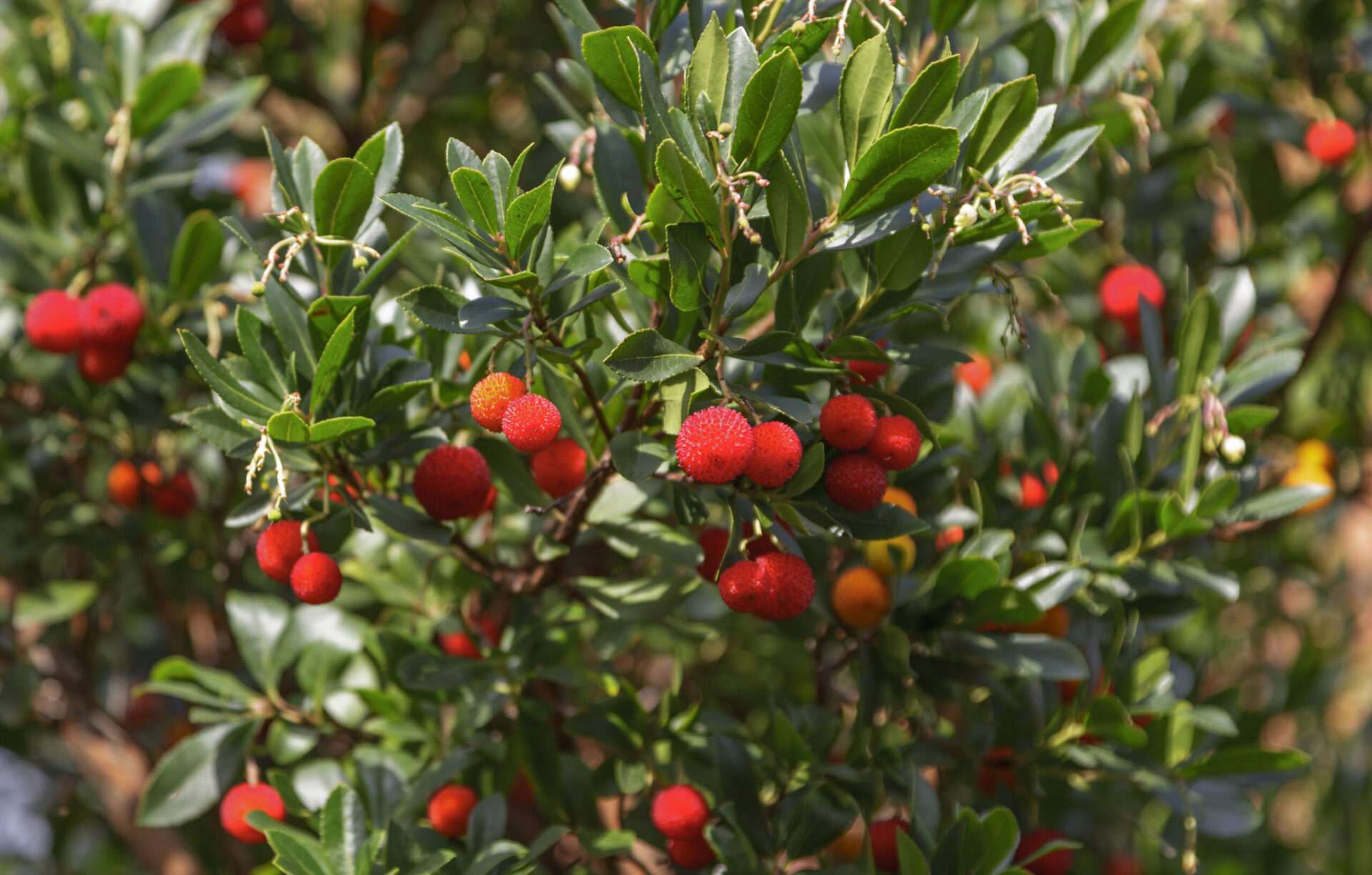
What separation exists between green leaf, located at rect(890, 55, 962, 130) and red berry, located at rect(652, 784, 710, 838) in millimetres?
866

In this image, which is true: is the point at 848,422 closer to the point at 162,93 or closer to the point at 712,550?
Result: the point at 712,550

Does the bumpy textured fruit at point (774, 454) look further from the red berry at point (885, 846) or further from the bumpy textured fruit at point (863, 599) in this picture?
the red berry at point (885, 846)

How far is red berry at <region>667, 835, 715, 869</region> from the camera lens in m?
1.36

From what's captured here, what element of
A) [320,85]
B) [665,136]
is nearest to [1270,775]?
[665,136]

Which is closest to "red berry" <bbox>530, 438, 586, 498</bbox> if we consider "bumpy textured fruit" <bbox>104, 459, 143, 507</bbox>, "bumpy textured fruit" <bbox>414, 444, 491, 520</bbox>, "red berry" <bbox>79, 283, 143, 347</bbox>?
"bumpy textured fruit" <bbox>414, 444, 491, 520</bbox>

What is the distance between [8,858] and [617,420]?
8.70ft

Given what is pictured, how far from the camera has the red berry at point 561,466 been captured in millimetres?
1243

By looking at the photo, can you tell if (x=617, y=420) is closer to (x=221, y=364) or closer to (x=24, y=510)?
(x=221, y=364)

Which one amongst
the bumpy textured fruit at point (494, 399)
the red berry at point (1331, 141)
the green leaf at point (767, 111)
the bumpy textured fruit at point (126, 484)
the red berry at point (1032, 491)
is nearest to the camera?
the green leaf at point (767, 111)

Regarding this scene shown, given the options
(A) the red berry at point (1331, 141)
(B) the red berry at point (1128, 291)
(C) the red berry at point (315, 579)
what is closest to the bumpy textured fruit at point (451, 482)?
(C) the red berry at point (315, 579)

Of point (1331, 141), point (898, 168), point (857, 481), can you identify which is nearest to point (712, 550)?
point (857, 481)

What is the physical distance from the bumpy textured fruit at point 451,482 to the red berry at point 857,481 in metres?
0.38

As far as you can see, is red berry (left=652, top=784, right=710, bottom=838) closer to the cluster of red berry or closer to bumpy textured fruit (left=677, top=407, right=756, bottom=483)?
bumpy textured fruit (left=677, top=407, right=756, bottom=483)

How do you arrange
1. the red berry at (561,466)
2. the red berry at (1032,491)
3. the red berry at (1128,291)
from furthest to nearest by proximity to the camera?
the red berry at (1128,291), the red berry at (1032,491), the red berry at (561,466)
